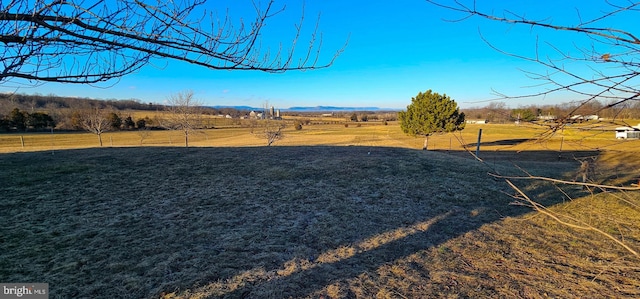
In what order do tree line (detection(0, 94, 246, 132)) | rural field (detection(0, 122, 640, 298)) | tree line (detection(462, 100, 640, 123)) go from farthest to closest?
tree line (detection(0, 94, 246, 132)) < rural field (detection(0, 122, 640, 298)) < tree line (detection(462, 100, 640, 123))

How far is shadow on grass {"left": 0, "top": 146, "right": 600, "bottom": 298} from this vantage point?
2.79 m

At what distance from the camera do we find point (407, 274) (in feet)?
9.71

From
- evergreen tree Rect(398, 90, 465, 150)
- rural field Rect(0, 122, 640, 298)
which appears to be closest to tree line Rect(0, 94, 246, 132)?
evergreen tree Rect(398, 90, 465, 150)

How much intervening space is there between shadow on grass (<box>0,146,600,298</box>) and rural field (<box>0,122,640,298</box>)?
23 millimetres

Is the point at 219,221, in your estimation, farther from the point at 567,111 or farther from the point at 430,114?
the point at 430,114

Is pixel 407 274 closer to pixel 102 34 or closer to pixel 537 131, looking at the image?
pixel 537 131

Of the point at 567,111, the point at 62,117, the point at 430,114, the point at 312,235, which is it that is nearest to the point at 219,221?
the point at 312,235

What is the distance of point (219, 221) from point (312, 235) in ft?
4.87

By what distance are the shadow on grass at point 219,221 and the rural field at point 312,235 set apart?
2cm

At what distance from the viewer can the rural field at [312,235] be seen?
2.63m

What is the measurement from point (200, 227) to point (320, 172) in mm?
4030

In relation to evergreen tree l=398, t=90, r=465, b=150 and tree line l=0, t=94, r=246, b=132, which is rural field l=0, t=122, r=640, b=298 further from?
tree line l=0, t=94, r=246, b=132

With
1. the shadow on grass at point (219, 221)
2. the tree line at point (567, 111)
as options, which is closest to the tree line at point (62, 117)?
the shadow on grass at point (219, 221)

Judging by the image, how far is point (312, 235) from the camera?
388cm
